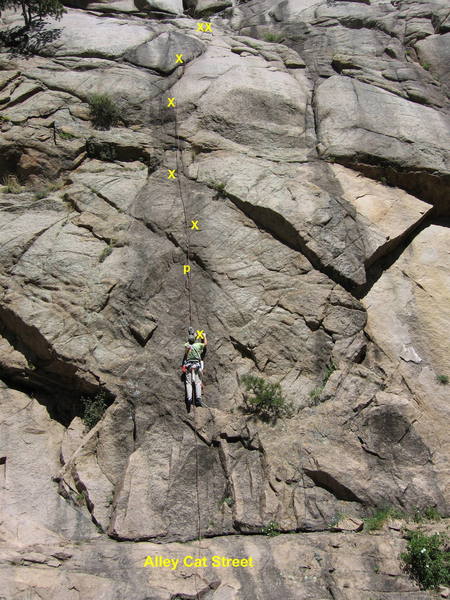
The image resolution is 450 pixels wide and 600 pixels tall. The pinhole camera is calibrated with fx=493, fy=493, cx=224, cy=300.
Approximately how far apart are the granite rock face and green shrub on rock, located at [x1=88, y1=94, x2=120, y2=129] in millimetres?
261

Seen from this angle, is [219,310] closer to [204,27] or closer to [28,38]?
[28,38]

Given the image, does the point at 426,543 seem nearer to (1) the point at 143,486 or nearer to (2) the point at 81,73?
(1) the point at 143,486

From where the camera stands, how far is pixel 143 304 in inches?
433

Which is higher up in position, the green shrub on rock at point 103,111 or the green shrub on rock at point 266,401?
the green shrub on rock at point 103,111

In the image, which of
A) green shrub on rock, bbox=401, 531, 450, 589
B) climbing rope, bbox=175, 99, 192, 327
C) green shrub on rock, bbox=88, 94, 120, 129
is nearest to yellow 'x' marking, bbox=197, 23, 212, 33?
climbing rope, bbox=175, 99, 192, 327

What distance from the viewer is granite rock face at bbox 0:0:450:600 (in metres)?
8.45

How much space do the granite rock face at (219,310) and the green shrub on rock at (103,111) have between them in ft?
0.86

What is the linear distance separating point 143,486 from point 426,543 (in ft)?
15.9

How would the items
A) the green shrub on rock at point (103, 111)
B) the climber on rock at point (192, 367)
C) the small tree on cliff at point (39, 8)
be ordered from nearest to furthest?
the climber on rock at point (192, 367) < the green shrub on rock at point (103, 111) < the small tree on cliff at point (39, 8)

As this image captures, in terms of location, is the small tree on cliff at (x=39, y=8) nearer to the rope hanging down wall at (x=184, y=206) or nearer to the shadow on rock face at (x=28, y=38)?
the shadow on rock face at (x=28, y=38)

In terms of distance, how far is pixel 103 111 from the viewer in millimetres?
13953

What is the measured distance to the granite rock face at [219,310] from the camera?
8453 mm

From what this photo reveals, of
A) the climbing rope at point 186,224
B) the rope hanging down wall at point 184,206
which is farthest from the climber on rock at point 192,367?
the climbing rope at point 186,224

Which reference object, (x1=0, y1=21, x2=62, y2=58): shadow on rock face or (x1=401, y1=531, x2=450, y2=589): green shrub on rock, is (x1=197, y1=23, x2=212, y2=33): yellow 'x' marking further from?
(x1=401, y1=531, x2=450, y2=589): green shrub on rock
